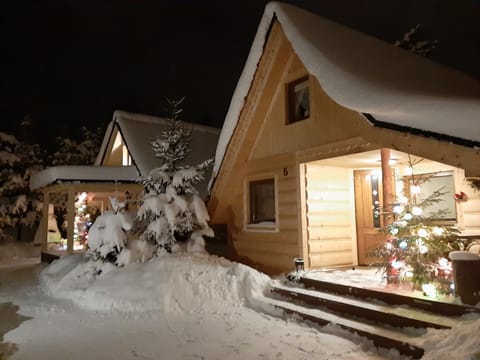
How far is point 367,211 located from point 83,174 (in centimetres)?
989

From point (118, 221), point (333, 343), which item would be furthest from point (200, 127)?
point (333, 343)

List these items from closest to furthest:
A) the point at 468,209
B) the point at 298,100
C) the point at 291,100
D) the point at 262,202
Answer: the point at 468,209 → the point at 298,100 → the point at 291,100 → the point at 262,202

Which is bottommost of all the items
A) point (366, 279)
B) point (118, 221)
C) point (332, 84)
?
point (366, 279)

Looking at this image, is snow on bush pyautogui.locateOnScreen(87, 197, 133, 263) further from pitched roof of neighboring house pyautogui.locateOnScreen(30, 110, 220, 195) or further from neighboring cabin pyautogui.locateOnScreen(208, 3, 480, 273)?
pitched roof of neighboring house pyautogui.locateOnScreen(30, 110, 220, 195)

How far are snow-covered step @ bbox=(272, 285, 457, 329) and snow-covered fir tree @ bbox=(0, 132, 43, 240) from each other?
1741 cm

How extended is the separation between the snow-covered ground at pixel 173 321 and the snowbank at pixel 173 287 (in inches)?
0.8

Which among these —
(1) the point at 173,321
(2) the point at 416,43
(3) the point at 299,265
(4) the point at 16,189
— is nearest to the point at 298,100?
(3) the point at 299,265

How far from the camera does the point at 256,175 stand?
10.6m

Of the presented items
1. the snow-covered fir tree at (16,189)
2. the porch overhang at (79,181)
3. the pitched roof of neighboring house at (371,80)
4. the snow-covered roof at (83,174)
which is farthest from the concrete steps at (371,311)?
the snow-covered fir tree at (16,189)

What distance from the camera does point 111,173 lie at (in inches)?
582

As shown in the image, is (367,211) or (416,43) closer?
(367,211)

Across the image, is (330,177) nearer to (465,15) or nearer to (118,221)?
(118,221)

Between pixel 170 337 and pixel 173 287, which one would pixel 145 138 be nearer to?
pixel 173 287

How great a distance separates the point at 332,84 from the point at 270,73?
2948 millimetres
